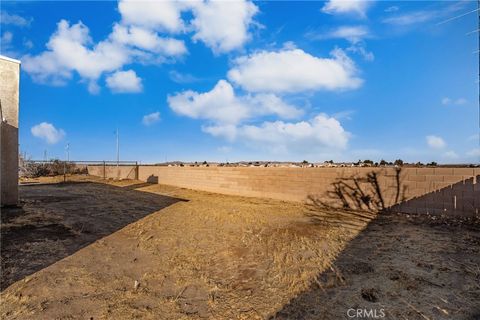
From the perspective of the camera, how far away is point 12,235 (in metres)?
6.37

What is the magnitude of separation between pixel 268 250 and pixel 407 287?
2.48 metres

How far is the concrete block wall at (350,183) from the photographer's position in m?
7.72

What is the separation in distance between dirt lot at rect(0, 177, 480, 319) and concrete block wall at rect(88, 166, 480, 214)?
50 centimetres

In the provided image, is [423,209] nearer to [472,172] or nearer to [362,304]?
[472,172]

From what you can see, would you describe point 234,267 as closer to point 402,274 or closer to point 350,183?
point 402,274

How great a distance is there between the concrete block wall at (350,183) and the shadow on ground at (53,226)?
4527 mm

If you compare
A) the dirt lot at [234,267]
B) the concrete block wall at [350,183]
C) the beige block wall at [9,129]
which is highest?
the beige block wall at [9,129]

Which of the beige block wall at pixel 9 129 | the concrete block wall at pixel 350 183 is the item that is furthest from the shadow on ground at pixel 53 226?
the concrete block wall at pixel 350 183

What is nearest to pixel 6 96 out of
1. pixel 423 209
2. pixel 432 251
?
pixel 432 251

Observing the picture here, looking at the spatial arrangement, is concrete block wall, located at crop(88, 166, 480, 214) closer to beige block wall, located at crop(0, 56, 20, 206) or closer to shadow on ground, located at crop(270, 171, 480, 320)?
shadow on ground, located at crop(270, 171, 480, 320)

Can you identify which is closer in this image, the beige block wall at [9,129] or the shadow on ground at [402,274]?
the shadow on ground at [402,274]
